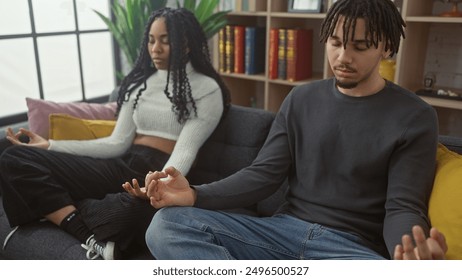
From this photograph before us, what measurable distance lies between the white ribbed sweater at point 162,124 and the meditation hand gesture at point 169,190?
0.32 meters

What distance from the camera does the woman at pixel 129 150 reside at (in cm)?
125

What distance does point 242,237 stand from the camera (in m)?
1.03

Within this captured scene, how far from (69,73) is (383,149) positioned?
2061 millimetres

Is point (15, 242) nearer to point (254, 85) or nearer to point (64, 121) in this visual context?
point (64, 121)

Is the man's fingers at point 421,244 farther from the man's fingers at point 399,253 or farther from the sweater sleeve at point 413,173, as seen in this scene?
the sweater sleeve at point 413,173

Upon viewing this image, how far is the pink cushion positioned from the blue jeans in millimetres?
788

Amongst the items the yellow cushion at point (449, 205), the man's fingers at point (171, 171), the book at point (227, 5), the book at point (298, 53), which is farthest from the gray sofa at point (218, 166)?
the book at point (227, 5)

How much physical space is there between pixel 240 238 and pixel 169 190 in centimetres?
20

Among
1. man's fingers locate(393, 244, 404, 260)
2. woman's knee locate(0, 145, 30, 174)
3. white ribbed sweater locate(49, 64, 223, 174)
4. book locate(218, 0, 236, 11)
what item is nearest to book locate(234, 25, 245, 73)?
book locate(218, 0, 236, 11)

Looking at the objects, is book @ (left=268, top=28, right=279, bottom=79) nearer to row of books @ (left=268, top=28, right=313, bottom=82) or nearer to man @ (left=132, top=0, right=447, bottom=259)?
row of books @ (left=268, top=28, right=313, bottom=82)

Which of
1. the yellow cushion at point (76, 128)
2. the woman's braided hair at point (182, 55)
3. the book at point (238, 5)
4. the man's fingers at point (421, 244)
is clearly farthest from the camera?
the book at point (238, 5)

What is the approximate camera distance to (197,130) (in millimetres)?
1414

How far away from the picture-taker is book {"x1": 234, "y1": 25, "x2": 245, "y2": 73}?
2.27m
